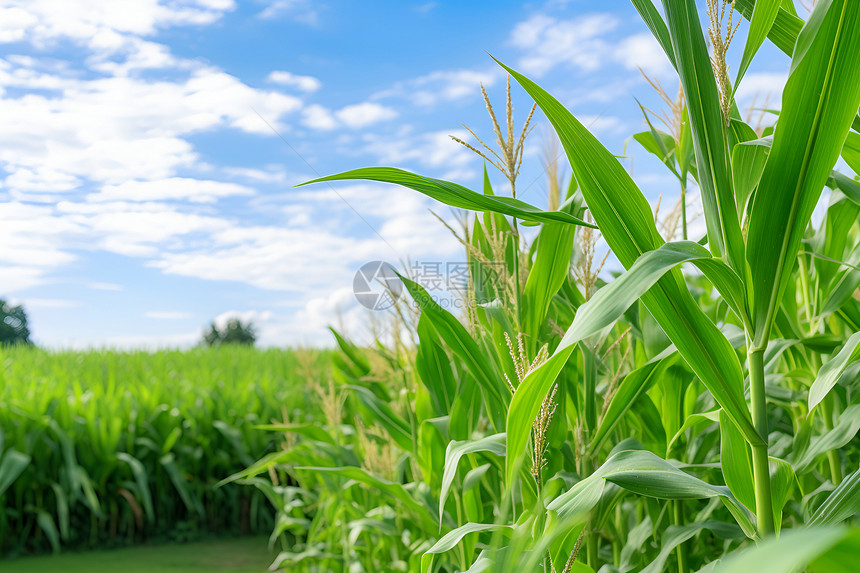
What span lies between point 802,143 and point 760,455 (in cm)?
34

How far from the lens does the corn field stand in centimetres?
61

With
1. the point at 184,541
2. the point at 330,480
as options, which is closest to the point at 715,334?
the point at 330,480

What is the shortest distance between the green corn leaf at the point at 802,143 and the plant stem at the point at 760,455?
3cm

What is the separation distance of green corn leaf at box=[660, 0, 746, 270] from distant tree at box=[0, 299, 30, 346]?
2433 cm

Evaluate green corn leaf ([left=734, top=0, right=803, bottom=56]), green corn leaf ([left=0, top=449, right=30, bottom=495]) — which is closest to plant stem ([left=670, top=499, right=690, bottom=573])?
green corn leaf ([left=734, top=0, right=803, bottom=56])

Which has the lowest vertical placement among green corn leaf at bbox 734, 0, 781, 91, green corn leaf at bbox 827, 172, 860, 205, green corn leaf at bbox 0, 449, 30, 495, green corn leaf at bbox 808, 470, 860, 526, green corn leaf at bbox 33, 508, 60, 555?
green corn leaf at bbox 33, 508, 60, 555

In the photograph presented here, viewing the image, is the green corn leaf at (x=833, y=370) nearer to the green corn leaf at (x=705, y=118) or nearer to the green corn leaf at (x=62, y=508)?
the green corn leaf at (x=705, y=118)

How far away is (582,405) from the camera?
1.10 metres

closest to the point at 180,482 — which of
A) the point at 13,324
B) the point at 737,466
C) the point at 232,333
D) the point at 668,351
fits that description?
the point at 668,351

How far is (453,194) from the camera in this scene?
2.36 ft

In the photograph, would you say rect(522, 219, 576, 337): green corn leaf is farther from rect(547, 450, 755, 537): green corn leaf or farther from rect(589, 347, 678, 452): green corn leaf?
rect(547, 450, 755, 537): green corn leaf

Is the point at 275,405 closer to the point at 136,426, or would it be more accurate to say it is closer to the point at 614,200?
the point at 136,426

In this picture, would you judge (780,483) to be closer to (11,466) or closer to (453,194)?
(453,194)

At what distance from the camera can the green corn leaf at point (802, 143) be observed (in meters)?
0.60
